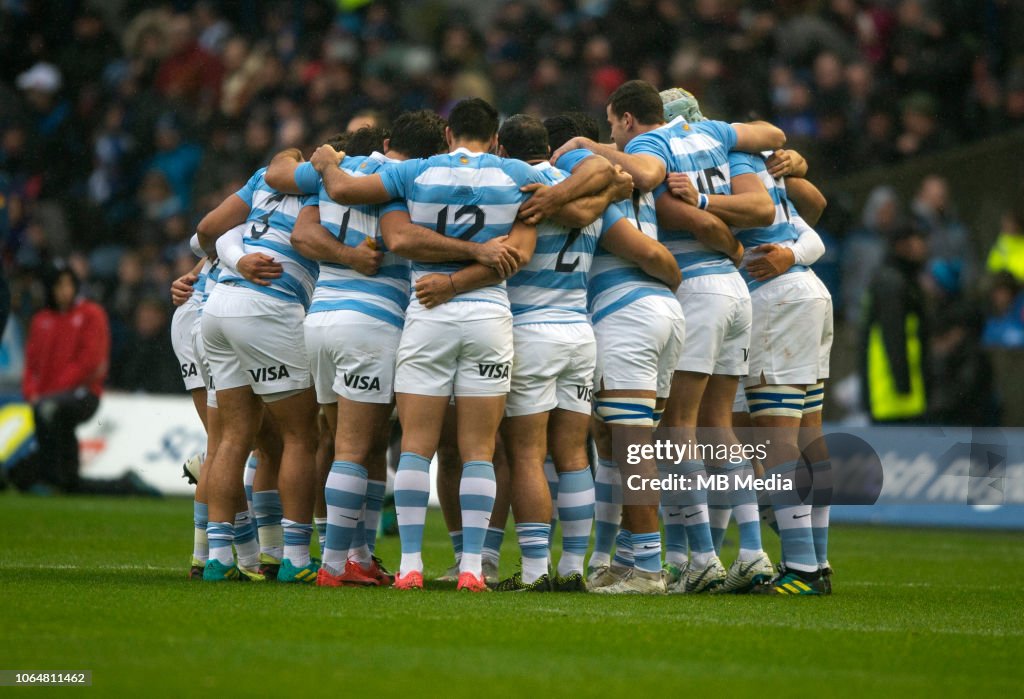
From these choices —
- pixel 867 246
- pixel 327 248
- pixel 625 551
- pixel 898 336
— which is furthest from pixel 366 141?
pixel 867 246

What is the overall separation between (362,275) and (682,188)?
1.79 metres

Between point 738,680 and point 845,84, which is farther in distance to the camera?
point 845,84

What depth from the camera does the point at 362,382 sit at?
323 inches

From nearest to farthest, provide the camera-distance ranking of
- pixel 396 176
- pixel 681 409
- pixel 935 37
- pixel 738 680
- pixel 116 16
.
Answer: pixel 738 680 → pixel 396 176 → pixel 681 409 → pixel 935 37 → pixel 116 16

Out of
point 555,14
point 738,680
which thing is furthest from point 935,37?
point 738,680

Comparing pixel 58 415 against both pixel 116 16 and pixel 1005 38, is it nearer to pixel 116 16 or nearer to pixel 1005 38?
pixel 116 16

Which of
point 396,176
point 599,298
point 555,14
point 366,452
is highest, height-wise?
point 555,14

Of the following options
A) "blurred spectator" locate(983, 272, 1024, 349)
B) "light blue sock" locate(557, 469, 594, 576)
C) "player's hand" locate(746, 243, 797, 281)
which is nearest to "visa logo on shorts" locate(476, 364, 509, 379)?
"light blue sock" locate(557, 469, 594, 576)

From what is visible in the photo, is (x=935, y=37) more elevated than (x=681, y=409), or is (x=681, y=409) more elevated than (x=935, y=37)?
(x=935, y=37)

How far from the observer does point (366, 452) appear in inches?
325

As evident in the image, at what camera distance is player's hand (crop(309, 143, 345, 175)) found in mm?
8430

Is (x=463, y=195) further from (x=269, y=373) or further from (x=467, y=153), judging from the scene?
(x=269, y=373)

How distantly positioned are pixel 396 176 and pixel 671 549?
272 cm

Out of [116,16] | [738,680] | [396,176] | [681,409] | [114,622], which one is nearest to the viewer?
[738,680]
